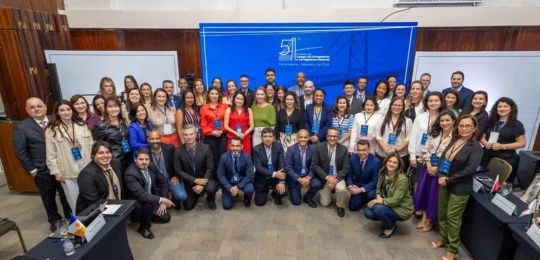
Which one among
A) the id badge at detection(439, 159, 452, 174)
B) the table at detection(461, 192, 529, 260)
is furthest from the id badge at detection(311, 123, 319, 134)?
the table at detection(461, 192, 529, 260)

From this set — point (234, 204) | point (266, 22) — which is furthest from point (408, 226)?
point (266, 22)

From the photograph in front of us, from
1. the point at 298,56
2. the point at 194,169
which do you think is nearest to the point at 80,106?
the point at 194,169

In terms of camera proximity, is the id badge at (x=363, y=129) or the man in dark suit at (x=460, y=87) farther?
the man in dark suit at (x=460, y=87)

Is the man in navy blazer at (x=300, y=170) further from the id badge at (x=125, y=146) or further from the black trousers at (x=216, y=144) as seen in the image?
the id badge at (x=125, y=146)

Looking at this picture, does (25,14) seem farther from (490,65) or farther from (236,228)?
(490,65)

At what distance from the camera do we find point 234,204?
382 cm

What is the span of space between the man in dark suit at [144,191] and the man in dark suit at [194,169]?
1.25 feet

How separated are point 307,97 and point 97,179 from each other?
2890 mm

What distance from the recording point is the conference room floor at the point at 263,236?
285cm

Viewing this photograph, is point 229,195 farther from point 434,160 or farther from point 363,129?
point 434,160

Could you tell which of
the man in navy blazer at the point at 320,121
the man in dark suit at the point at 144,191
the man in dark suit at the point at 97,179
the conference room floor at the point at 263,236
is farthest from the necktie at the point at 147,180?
the man in navy blazer at the point at 320,121

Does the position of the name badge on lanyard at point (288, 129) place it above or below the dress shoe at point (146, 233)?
above

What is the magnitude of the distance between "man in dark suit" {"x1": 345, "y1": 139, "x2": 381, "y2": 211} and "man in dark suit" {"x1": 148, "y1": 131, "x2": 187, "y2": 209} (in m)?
2.16

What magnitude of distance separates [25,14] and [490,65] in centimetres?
737
